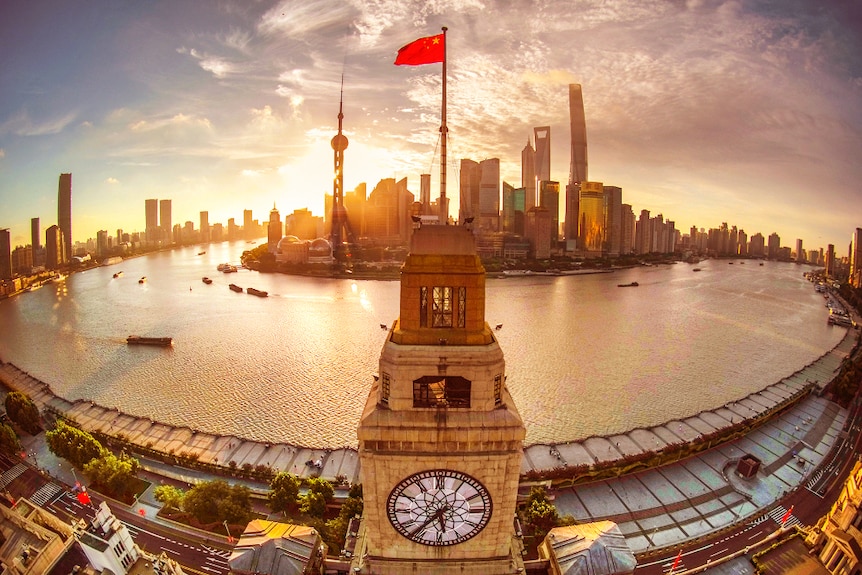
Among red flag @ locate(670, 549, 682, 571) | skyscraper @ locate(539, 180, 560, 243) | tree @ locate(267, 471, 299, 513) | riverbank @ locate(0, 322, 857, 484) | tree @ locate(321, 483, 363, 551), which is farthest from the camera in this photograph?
skyscraper @ locate(539, 180, 560, 243)

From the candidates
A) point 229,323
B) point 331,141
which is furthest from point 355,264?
point 229,323

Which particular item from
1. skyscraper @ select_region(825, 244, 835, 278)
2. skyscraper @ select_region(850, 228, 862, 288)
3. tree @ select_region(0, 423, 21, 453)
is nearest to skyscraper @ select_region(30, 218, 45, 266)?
tree @ select_region(0, 423, 21, 453)

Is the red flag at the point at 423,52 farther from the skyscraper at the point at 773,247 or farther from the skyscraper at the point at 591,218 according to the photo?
the skyscraper at the point at 773,247

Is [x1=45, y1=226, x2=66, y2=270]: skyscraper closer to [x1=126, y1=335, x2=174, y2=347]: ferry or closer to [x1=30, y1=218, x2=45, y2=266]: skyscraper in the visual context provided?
[x1=30, y1=218, x2=45, y2=266]: skyscraper

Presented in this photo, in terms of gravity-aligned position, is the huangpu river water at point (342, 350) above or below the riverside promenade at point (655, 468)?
above

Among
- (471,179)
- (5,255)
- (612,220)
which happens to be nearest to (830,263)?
(612,220)

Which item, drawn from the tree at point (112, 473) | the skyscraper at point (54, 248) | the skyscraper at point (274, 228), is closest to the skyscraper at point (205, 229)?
the skyscraper at point (274, 228)

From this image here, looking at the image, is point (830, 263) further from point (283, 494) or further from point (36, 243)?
point (36, 243)
